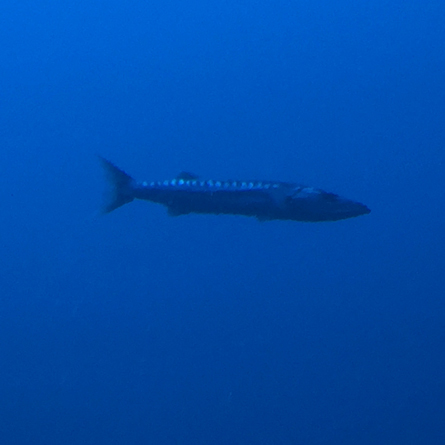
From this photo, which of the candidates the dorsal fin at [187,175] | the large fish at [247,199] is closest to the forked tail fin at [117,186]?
the large fish at [247,199]

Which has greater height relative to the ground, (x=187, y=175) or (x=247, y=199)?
(x=187, y=175)

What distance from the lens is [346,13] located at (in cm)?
923

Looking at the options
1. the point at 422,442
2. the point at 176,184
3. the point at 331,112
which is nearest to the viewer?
the point at 176,184

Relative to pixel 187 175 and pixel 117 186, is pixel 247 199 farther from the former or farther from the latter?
pixel 117 186

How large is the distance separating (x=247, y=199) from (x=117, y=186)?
0.99 m

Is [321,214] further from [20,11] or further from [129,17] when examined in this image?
[20,11]

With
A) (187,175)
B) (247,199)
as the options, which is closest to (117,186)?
(187,175)

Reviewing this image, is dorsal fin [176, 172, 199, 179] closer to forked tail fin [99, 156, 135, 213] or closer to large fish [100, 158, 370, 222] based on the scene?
large fish [100, 158, 370, 222]

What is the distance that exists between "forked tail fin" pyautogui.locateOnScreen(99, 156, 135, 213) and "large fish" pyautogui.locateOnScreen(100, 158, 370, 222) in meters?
0.01

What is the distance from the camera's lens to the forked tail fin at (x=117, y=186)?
3.88m

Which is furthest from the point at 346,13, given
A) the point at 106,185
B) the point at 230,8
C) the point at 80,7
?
the point at 106,185

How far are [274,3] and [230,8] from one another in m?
0.74

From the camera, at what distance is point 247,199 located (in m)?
3.44

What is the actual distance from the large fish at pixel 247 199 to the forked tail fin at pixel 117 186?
0.04ft
